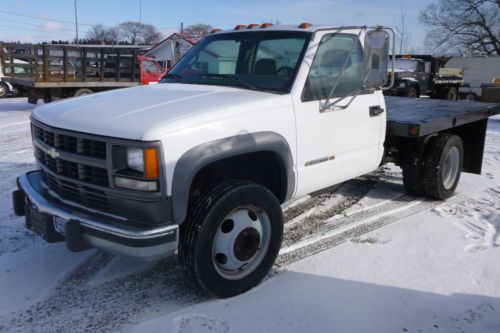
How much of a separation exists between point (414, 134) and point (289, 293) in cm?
229

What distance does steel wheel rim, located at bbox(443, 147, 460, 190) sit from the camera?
5.73 m

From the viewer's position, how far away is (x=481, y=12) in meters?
45.3

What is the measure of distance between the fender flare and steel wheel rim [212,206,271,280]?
40 cm

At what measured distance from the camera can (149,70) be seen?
1653 cm

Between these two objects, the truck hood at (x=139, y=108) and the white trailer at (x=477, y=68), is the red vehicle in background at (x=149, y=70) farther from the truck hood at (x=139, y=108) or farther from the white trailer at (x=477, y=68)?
the white trailer at (x=477, y=68)

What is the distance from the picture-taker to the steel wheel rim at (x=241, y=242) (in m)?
3.27

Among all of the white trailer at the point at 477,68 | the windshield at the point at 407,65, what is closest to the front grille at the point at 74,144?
the windshield at the point at 407,65

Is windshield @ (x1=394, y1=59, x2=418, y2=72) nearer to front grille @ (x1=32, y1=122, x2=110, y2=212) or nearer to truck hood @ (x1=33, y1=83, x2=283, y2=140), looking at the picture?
truck hood @ (x1=33, y1=83, x2=283, y2=140)

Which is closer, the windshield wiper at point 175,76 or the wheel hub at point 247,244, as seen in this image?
the wheel hub at point 247,244

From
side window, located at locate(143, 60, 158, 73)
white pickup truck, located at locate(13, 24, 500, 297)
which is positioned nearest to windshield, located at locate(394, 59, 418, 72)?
side window, located at locate(143, 60, 158, 73)

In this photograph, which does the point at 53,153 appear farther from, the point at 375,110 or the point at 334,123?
the point at 375,110

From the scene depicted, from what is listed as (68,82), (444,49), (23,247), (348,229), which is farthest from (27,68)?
(444,49)

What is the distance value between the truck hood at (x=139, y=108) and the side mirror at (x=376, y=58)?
83 cm

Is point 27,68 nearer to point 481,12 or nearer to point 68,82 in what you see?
point 68,82
